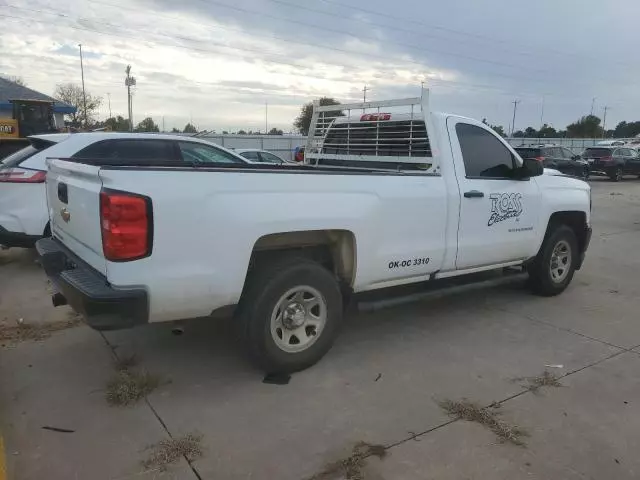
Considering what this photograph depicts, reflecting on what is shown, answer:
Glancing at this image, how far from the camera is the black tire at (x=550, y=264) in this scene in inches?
240

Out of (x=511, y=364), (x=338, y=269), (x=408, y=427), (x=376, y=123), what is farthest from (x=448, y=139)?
(x=408, y=427)

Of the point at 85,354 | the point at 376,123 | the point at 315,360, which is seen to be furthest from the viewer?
the point at 376,123

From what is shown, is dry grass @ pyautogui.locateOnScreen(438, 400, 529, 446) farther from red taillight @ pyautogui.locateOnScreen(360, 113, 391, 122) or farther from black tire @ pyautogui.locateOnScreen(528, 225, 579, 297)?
red taillight @ pyautogui.locateOnScreen(360, 113, 391, 122)

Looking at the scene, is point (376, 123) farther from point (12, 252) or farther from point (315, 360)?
point (12, 252)

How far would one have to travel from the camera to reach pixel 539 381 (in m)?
4.14

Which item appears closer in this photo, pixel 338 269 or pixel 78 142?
pixel 338 269

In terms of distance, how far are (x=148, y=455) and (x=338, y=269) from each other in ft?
6.44

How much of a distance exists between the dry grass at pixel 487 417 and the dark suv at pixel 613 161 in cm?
2939

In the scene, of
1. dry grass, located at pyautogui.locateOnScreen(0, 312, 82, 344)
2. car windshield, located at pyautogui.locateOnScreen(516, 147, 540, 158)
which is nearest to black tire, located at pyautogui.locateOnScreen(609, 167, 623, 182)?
car windshield, located at pyautogui.locateOnScreen(516, 147, 540, 158)

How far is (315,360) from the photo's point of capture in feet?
13.9

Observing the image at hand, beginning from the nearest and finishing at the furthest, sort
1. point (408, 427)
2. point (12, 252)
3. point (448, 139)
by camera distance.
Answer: point (408, 427) → point (448, 139) → point (12, 252)

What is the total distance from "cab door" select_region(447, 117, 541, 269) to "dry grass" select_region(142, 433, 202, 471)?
292 centimetres

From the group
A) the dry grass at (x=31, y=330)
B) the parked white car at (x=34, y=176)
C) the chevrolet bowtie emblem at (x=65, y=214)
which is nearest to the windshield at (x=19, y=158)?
the parked white car at (x=34, y=176)

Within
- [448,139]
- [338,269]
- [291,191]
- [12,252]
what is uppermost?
[448,139]
